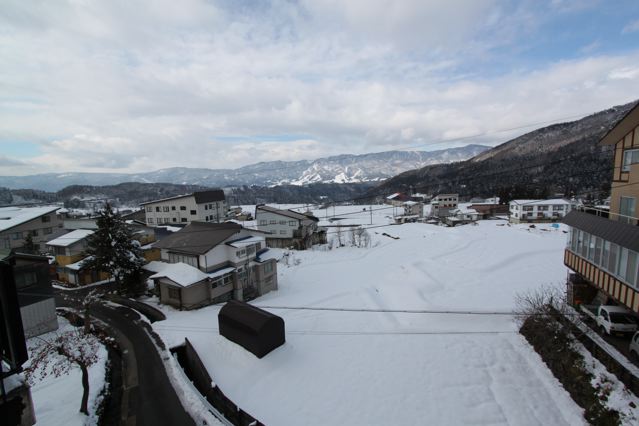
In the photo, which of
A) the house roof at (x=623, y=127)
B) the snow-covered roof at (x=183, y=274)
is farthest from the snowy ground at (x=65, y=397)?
the house roof at (x=623, y=127)

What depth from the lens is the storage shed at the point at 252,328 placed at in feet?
40.4

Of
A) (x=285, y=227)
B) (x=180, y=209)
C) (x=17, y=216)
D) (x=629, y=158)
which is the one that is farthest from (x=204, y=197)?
(x=629, y=158)

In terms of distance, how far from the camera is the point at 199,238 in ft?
68.2

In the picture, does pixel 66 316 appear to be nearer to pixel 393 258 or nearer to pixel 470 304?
pixel 470 304

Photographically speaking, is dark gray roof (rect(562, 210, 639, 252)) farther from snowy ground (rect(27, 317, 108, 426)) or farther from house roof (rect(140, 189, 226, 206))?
house roof (rect(140, 189, 226, 206))

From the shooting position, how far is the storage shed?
40.4 feet

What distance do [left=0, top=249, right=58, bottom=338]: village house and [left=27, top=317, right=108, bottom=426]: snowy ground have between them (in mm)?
5373

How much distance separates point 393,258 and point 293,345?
70.2ft

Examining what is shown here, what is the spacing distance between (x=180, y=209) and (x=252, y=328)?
3812cm

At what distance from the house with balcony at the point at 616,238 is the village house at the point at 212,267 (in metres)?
18.2

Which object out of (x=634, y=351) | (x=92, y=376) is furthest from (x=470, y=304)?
(x=92, y=376)

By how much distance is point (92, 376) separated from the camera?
11.2 meters

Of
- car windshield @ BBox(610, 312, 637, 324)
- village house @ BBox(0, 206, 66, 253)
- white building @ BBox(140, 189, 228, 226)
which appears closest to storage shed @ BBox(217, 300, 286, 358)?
car windshield @ BBox(610, 312, 637, 324)

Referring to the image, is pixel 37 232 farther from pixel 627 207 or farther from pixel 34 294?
pixel 627 207
